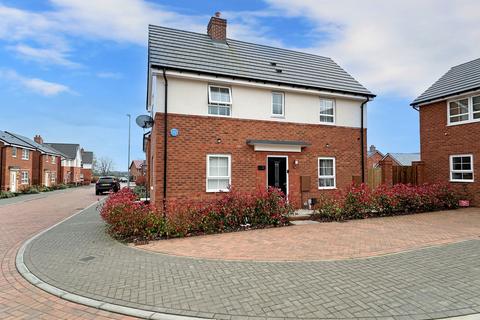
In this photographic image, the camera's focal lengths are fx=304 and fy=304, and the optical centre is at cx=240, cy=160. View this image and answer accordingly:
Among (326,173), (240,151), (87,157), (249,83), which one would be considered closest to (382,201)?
(326,173)

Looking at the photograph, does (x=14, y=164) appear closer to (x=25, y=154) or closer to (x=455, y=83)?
(x=25, y=154)

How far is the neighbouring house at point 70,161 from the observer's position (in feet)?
173

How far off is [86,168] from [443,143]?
71.0m

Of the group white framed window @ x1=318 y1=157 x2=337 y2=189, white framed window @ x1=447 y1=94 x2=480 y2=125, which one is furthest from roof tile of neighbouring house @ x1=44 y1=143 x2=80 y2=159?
white framed window @ x1=447 y1=94 x2=480 y2=125

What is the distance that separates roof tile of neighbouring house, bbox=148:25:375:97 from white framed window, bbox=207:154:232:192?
3.32 meters

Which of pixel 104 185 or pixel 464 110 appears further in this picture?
pixel 104 185

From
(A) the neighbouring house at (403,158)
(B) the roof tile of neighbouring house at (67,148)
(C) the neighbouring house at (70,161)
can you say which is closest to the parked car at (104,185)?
(C) the neighbouring house at (70,161)

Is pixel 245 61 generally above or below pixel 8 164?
above

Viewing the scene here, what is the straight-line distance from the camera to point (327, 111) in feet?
47.4

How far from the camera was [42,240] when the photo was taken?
8.65m

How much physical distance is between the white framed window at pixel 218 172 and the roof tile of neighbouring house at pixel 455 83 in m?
A: 11.8

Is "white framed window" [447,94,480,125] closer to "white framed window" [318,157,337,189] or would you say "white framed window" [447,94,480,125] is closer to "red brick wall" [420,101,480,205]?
"red brick wall" [420,101,480,205]

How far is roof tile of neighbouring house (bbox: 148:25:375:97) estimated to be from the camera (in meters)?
12.1

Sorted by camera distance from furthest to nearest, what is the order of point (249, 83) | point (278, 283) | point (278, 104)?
point (278, 104) < point (249, 83) < point (278, 283)
